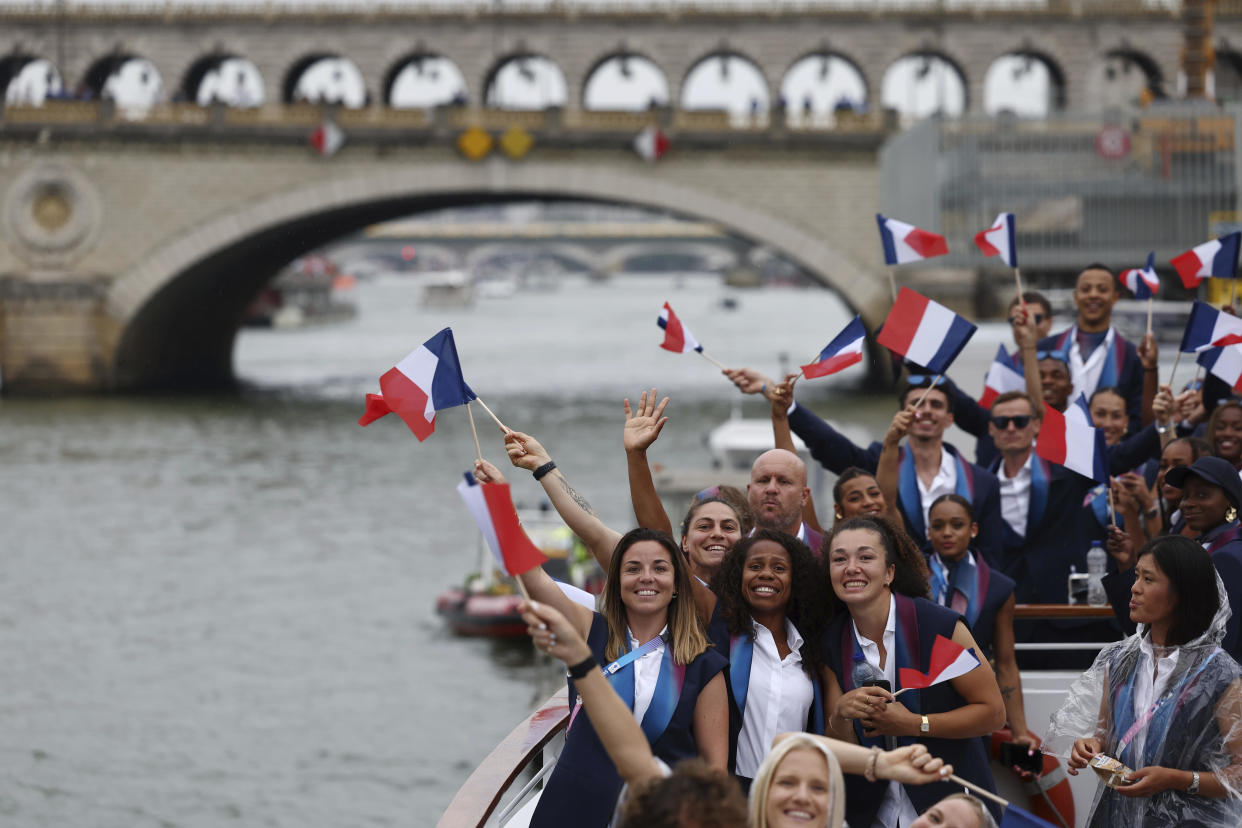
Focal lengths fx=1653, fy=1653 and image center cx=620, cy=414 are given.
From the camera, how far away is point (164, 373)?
1500 inches

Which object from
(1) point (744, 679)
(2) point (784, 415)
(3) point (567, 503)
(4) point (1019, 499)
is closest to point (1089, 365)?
(4) point (1019, 499)

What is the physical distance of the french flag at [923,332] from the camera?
671cm

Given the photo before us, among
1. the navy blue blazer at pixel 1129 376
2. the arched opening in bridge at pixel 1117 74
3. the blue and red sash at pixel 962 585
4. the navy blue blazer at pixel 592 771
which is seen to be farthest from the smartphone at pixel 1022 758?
the arched opening in bridge at pixel 1117 74

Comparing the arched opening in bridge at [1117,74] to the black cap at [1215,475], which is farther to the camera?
the arched opening in bridge at [1117,74]

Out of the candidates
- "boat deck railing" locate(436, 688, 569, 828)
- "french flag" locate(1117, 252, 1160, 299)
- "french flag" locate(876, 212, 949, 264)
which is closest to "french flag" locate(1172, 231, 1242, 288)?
"french flag" locate(1117, 252, 1160, 299)

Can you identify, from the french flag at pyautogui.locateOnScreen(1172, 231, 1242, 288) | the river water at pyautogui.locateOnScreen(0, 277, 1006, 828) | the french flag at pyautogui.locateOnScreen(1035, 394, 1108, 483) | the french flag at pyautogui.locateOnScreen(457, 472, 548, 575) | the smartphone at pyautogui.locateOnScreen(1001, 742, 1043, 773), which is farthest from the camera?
the river water at pyautogui.locateOnScreen(0, 277, 1006, 828)

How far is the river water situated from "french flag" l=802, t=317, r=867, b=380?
647 cm

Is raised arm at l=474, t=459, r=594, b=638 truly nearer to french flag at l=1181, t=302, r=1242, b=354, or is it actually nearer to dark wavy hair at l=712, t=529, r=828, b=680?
dark wavy hair at l=712, t=529, r=828, b=680

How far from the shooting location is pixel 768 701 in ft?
14.0

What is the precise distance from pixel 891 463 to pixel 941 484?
207mm

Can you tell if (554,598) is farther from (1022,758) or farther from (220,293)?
(220,293)

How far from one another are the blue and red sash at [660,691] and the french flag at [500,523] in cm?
37

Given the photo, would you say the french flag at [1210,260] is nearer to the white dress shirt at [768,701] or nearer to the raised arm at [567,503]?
the raised arm at [567,503]

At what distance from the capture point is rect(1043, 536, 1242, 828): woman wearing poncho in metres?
4.13
